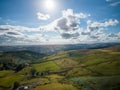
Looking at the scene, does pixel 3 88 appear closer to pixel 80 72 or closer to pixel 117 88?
pixel 80 72

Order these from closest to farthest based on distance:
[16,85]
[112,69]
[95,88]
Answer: [95,88]
[16,85]
[112,69]

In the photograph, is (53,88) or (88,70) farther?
(88,70)

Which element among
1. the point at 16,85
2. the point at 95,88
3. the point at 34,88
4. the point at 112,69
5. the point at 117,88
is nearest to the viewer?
the point at 117,88

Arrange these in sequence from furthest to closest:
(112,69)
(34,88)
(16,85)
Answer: (112,69) < (16,85) < (34,88)

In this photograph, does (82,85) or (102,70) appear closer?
(82,85)

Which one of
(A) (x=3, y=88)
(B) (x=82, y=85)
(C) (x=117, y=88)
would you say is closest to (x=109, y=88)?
(C) (x=117, y=88)

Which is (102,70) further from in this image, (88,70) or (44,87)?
(44,87)

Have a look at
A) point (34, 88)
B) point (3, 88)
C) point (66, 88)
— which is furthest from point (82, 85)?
point (3, 88)
